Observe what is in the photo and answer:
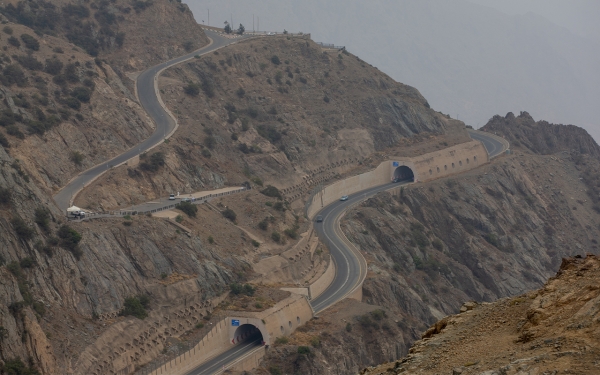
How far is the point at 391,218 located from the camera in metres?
→ 122

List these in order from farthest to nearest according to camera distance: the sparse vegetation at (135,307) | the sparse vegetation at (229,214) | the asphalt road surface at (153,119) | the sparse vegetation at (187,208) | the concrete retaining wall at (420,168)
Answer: the concrete retaining wall at (420,168) → the sparse vegetation at (229,214) → the sparse vegetation at (187,208) → the asphalt road surface at (153,119) → the sparse vegetation at (135,307)

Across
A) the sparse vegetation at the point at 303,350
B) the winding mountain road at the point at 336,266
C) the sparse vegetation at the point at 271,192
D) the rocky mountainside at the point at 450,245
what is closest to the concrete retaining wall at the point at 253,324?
the winding mountain road at the point at 336,266

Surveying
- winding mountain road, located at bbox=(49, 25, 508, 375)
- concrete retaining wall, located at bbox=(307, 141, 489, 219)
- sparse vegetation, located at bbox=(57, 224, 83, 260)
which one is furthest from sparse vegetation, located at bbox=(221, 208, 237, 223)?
sparse vegetation, located at bbox=(57, 224, 83, 260)

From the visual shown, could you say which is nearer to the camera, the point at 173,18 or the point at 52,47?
the point at 52,47

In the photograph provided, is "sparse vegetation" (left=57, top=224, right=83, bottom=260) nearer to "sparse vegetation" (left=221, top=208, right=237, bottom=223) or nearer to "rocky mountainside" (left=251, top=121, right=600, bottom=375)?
"rocky mountainside" (left=251, top=121, right=600, bottom=375)

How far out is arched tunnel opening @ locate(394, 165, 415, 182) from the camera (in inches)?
5463

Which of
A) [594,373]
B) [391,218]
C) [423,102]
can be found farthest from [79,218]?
[423,102]

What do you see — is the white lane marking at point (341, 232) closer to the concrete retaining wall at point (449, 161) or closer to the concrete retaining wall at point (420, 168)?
the concrete retaining wall at point (420, 168)

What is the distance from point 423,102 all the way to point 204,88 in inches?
1897

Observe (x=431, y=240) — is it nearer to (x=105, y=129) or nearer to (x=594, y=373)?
(x=105, y=129)

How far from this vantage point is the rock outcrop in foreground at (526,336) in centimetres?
1878

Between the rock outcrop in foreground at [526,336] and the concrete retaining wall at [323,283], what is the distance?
6583 cm

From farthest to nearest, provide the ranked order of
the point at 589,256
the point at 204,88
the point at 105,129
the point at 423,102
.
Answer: the point at 423,102, the point at 204,88, the point at 105,129, the point at 589,256

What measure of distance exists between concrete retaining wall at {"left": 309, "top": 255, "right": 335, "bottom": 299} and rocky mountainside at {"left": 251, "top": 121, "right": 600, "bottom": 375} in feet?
13.8
